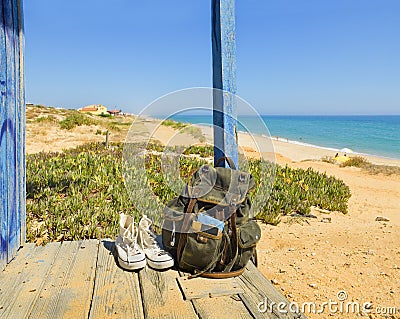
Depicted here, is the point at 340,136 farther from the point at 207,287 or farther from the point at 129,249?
the point at 207,287

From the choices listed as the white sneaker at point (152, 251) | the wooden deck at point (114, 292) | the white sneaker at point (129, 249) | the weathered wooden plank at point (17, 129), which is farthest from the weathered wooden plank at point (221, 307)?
the weathered wooden plank at point (17, 129)

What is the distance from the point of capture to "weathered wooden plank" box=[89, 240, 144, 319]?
2.07m

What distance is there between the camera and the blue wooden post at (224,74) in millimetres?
3000

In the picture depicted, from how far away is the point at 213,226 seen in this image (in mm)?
2502

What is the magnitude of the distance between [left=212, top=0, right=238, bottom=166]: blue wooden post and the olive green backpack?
0.43 m

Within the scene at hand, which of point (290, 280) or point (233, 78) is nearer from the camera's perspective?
point (233, 78)

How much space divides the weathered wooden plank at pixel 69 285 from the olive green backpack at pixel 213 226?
0.63 m

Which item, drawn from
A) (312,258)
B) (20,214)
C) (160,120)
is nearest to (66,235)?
(20,214)

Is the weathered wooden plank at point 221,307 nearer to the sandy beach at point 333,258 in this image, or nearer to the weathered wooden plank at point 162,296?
the weathered wooden plank at point 162,296

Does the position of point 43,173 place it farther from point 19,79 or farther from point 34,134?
point 34,134

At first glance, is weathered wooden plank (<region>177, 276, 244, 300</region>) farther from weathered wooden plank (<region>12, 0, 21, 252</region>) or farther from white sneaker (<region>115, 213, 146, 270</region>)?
weathered wooden plank (<region>12, 0, 21, 252</region>)

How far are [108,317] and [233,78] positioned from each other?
6.65 feet

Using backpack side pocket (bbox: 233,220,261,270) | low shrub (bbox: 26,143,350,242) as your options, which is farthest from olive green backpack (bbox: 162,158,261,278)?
low shrub (bbox: 26,143,350,242)

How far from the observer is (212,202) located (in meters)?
2.58
